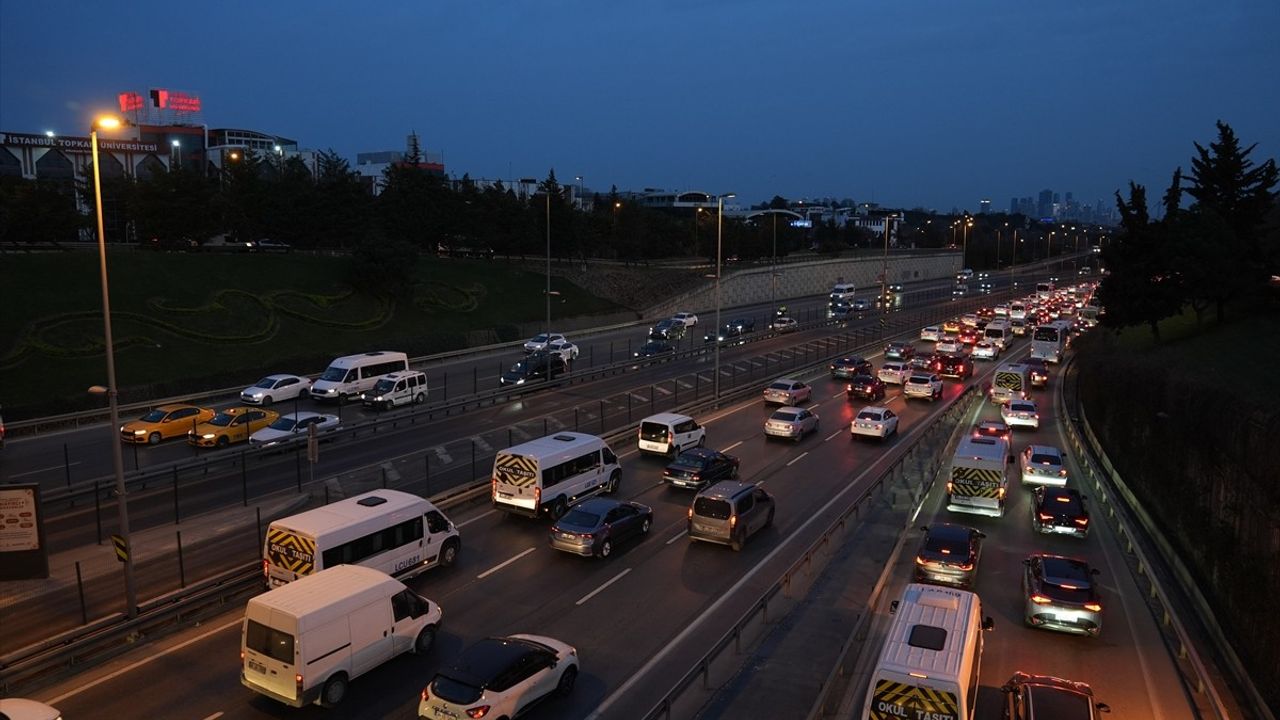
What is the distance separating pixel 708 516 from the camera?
2139cm

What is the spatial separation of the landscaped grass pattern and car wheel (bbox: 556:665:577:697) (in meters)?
32.2

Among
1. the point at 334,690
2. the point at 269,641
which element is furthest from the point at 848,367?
the point at 269,641

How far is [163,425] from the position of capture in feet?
105

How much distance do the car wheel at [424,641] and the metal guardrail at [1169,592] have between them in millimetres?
13229

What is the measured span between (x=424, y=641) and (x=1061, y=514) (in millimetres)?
17410

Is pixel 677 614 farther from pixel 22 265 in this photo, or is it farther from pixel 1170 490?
pixel 22 265

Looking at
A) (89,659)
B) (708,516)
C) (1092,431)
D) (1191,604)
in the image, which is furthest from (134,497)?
(1092,431)

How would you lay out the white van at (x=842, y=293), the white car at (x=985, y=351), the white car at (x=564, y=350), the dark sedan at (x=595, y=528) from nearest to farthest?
1. the dark sedan at (x=595, y=528)
2. the white car at (x=564, y=350)
3. the white car at (x=985, y=351)
4. the white van at (x=842, y=293)

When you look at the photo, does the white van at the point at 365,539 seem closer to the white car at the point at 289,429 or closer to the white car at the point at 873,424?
the white car at the point at 289,429

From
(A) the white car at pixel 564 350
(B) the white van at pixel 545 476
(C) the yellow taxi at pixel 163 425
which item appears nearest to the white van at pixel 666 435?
(B) the white van at pixel 545 476

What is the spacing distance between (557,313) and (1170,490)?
53.0 metres

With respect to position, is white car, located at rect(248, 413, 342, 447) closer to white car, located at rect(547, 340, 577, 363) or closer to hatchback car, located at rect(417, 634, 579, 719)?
white car, located at rect(547, 340, 577, 363)

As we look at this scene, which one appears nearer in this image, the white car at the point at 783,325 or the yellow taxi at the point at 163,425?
the yellow taxi at the point at 163,425

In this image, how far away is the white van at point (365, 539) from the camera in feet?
55.5
